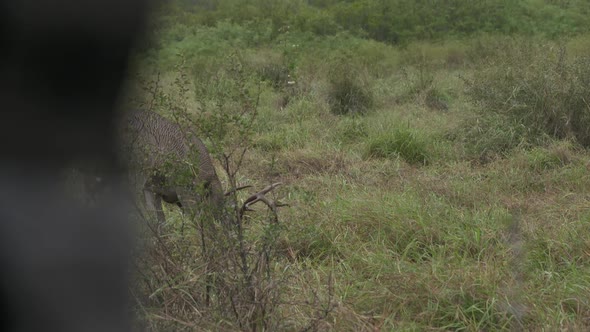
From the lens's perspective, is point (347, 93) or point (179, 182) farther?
point (347, 93)

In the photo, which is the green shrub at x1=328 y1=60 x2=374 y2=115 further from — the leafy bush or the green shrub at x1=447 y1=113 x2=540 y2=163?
the green shrub at x1=447 y1=113 x2=540 y2=163

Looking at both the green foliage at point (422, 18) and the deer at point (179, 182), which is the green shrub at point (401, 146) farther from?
the green foliage at point (422, 18)

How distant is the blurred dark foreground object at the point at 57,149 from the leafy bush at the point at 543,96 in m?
5.65

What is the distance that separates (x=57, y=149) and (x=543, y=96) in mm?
6055

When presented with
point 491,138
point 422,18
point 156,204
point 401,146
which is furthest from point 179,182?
point 422,18

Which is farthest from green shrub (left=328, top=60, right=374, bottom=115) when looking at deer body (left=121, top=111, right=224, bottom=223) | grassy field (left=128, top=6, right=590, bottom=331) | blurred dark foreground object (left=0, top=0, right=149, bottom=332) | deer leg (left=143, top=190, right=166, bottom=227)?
blurred dark foreground object (left=0, top=0, right=149, bottom=332)

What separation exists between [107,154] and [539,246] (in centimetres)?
306

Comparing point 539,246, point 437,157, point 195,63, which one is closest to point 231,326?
point 539,246

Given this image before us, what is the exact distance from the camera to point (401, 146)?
20.4ft

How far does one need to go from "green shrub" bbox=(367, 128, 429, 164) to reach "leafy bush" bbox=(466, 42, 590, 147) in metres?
0.95

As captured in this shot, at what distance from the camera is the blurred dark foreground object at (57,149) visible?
95 cm

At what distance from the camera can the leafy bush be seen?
623 centimetres

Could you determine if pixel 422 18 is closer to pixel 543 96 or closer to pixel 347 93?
pixel 347 93

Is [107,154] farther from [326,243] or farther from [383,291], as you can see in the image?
[326,243]
